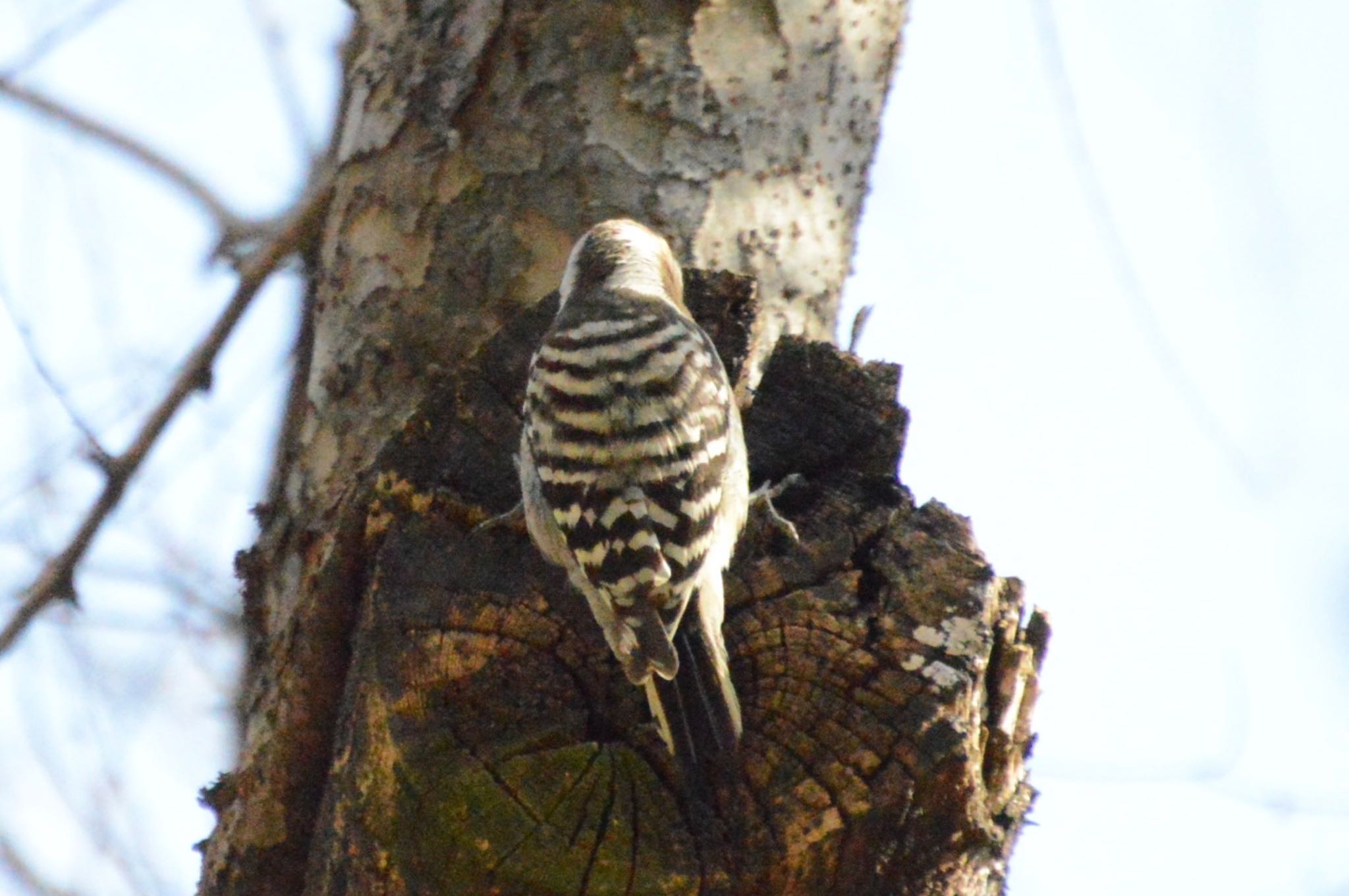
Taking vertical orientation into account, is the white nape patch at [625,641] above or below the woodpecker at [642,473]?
below

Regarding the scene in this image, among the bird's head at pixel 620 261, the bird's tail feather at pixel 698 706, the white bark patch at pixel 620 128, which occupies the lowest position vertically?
the bird's tail feather at pixel 698 706

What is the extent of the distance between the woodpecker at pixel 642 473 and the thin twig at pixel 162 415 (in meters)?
0.76

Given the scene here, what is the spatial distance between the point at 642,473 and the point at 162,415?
1328 mm

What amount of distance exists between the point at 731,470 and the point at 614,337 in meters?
0.44

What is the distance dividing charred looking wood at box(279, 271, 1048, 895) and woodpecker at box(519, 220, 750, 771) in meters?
0.07

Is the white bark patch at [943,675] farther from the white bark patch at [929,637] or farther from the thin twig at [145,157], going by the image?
the thin twig at [145,157]

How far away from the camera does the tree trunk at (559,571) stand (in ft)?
7.67

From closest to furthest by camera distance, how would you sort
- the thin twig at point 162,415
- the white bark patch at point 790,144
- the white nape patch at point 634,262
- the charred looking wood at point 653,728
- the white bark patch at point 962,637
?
the charred looking wood at point 653,728, the white bark patch at point 962,637, the white nape patch at point 634,262, the white bark patch at point 790,144, the thin twig at point 162,415

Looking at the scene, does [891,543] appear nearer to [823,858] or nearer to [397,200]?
[823,858]

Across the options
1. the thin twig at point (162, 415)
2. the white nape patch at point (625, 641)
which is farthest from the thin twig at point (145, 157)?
the white nape patch at point (625, 641)

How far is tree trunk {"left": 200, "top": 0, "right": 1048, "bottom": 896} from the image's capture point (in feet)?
7.67

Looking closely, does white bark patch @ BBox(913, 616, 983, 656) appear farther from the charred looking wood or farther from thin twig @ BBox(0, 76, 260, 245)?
thin twig @ BBox(0, 76, 260, 245)

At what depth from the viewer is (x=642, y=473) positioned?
2971mm

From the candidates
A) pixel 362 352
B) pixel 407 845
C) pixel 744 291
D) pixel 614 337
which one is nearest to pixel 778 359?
pixel 744 291
